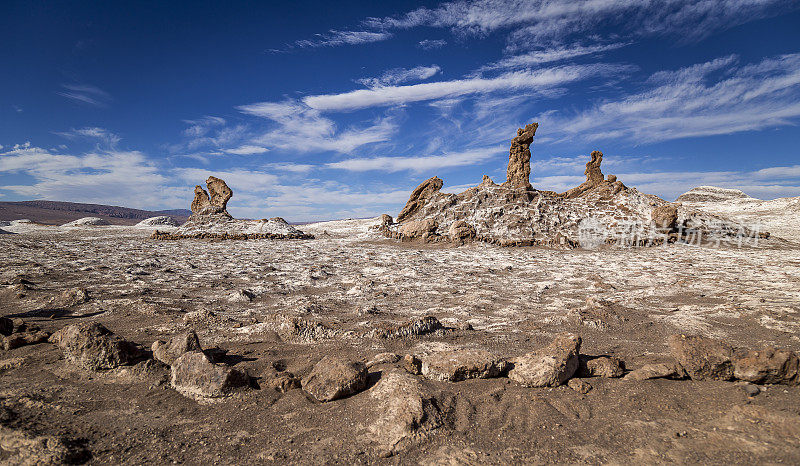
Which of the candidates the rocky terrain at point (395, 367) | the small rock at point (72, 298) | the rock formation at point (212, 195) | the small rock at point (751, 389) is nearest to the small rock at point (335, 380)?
the rocky terrain at point (395, 367)

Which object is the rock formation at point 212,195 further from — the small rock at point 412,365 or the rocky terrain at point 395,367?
the small rock at point 412,365

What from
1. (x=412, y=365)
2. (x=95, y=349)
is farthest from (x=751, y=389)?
(x=95, y=349)

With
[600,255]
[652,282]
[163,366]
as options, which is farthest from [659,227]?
[163,366]

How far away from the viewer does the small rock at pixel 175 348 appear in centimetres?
303

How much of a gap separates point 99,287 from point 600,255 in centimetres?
1288

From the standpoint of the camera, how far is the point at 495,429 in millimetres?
2191

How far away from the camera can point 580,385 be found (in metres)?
2.60

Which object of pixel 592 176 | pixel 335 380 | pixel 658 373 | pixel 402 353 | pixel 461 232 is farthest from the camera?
pixel 592 176

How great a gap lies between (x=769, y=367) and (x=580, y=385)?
1.24 meters

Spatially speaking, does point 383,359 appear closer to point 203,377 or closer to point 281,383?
point 281,383

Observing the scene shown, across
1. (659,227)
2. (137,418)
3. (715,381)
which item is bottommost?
(137,418)

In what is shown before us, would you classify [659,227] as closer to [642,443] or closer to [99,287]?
[642,443]

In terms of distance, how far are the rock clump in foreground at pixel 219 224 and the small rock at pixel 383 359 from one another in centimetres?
1687

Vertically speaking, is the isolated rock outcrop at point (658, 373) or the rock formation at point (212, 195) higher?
the rock formation at point (212, 195)
